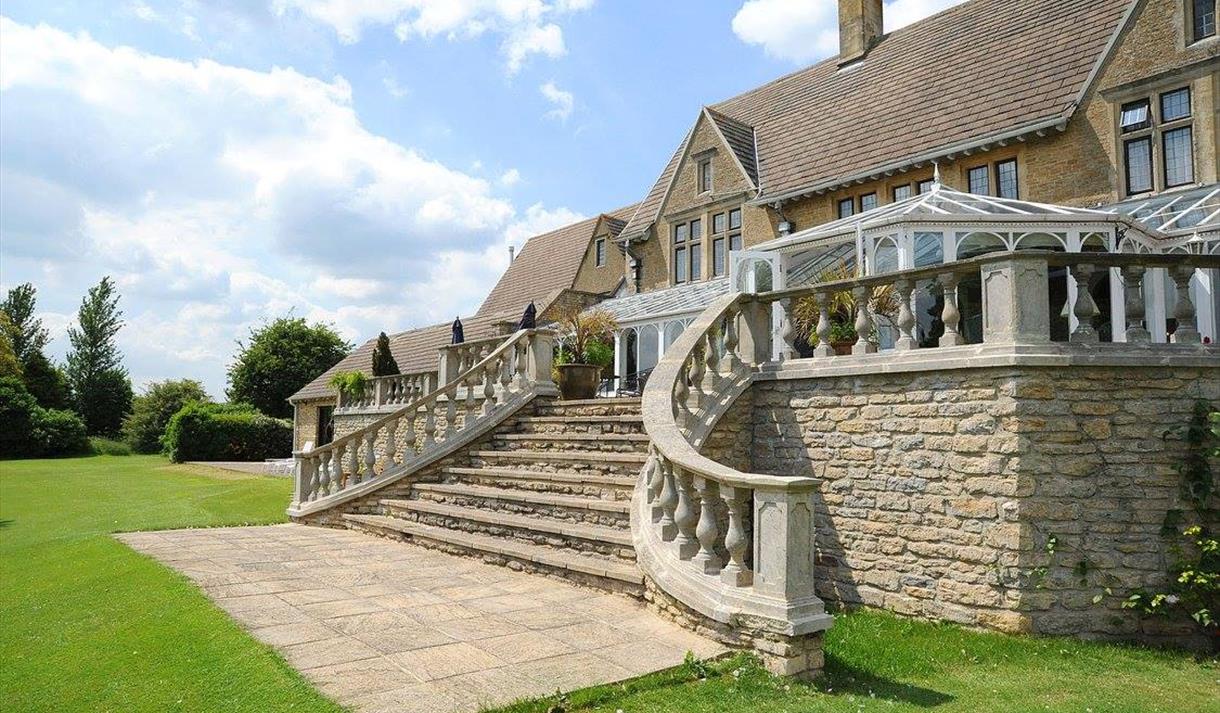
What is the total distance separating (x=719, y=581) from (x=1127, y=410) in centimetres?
437

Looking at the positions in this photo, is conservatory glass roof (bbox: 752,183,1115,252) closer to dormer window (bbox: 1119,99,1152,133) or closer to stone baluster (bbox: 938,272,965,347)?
dormer window (bbox: 1119,99,1152,133)

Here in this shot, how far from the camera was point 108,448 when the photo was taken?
A: 4506 cm

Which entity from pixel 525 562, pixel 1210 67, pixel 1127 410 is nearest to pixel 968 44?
pixel 1210 67

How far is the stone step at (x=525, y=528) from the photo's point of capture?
26.0 feet

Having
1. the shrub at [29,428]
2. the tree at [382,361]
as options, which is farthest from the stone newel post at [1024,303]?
the shrub at [29,428]

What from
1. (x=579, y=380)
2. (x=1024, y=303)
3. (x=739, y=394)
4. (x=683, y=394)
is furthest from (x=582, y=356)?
(x=1024, y=303)

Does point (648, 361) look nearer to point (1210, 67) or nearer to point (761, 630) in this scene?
point (1210, 67)

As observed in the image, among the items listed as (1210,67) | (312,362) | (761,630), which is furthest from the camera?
(312,362)

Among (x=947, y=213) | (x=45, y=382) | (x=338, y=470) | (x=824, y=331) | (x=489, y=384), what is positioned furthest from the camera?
(x=45, y=382)

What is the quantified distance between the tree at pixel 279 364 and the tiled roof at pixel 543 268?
18520 millimetres

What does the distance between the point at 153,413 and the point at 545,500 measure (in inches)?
1771

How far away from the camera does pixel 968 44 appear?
17.5 m

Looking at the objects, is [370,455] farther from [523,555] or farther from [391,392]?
[391,392]

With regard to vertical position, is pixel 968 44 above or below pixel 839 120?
above
